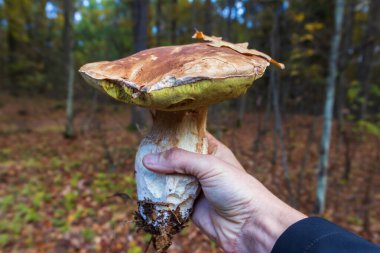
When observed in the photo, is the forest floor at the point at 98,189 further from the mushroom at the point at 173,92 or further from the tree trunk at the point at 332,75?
the tree trunk at the point at 332,75

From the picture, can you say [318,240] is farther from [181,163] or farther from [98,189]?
[98,189]

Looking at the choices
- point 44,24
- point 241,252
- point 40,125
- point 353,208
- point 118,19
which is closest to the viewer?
point 241,252

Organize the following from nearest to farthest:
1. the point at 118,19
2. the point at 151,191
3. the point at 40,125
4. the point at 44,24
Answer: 1. the point at 151,191
2. the point at 40,125
3. the point at 118,19
4. the point at 44,24

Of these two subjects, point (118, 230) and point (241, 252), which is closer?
point (241, 252)

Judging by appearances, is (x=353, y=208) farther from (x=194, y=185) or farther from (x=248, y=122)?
(x=248, y=122)

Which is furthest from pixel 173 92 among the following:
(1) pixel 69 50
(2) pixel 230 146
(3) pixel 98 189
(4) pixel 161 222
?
(1) pixel 69 50

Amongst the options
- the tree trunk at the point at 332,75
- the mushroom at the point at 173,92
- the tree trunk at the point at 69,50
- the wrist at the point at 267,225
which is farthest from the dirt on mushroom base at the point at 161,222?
the tree trunk at the point at 69,50

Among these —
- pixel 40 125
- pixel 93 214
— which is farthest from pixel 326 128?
pixel 40 125
